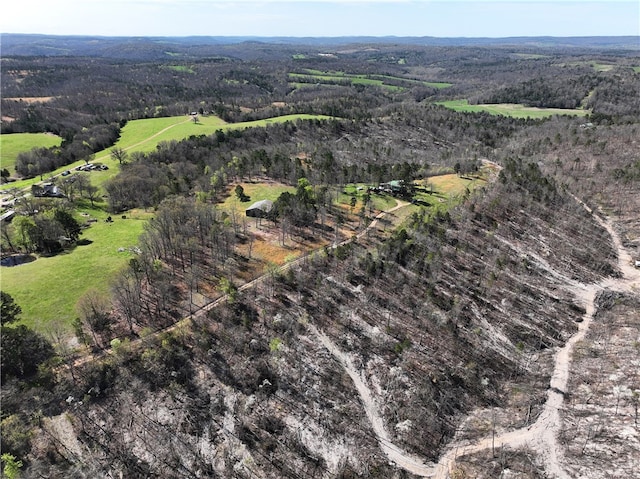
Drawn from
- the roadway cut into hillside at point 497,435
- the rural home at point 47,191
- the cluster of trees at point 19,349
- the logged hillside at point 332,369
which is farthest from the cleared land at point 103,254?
the roadway cut into hillside at point 497,435

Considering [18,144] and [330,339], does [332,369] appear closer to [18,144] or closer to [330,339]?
[330,339]

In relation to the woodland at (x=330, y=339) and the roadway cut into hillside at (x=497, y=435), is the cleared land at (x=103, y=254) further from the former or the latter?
the roadway cut into hillside at (x=497, y=435)

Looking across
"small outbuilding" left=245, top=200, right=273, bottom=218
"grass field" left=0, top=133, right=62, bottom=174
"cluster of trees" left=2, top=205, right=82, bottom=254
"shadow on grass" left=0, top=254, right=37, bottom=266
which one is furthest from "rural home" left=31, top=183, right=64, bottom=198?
"grass field" left=0, top=133, right=62, bottom=174

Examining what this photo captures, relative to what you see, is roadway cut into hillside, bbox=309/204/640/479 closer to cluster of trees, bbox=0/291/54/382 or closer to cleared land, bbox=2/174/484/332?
cleared land, bbox=2/174/484/332

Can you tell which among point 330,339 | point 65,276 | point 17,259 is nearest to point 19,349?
point 65,276

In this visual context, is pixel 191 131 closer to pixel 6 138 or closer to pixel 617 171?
pixel 6 138

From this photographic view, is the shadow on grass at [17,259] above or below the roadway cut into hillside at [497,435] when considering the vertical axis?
above
